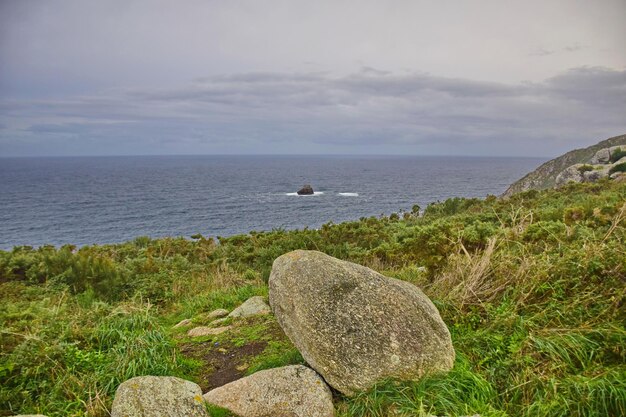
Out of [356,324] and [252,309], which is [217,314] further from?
[356,324]

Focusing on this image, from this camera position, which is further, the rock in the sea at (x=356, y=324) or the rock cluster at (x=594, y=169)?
the rock cluster at (x=594, y=169)

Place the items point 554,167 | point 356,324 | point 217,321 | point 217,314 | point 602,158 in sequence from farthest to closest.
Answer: point 554,167 → point 602,158 → point 217,314 → point 217,321 → point 356,324

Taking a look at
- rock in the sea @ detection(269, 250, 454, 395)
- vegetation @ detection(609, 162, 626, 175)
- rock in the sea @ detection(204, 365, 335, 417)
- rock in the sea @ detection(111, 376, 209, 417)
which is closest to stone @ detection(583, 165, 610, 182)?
vegetation @ detection(609, 162, 626, 175)

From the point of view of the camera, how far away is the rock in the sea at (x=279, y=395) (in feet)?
15.6

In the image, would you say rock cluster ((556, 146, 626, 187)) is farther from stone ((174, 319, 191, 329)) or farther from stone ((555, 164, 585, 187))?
stone ((174, 319, 191, 329))

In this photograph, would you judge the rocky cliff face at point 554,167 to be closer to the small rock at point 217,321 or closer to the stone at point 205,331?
the small rock at point 217,321

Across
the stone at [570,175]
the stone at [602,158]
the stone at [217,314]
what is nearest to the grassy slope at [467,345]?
the stone at [217,314]

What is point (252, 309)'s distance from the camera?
821 cm

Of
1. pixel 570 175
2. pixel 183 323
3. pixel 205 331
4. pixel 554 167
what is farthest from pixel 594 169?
pixel 205 331

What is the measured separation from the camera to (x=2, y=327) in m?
6.29

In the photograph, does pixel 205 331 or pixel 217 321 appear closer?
pixel 205 331

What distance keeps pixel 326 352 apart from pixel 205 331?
3.32 meters

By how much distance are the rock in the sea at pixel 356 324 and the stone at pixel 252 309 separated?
2.51m

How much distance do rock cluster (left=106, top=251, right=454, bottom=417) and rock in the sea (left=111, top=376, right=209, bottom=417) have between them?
10mm
